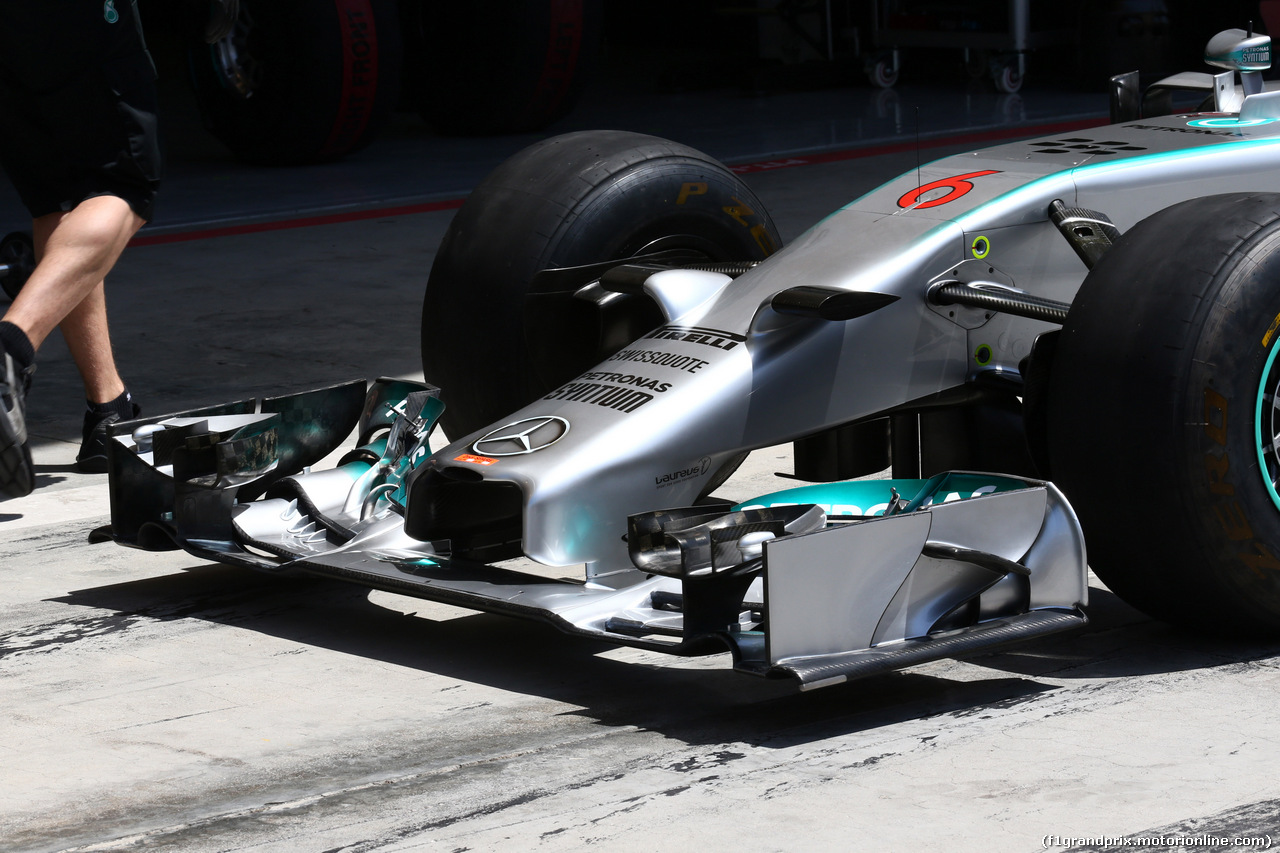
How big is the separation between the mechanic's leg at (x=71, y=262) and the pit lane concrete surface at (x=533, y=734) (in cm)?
68

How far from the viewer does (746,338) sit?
375cm

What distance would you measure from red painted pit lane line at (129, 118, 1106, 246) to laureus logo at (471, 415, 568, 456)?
6.21 m

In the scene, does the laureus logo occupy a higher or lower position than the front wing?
higher

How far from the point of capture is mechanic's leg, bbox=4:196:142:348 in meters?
4.85

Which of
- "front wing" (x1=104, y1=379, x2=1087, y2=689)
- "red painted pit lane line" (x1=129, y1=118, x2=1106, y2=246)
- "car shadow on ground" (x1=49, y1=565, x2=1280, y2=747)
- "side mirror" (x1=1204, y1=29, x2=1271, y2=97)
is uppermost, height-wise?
"side mirror" (x1=1204, y1=29, x2=1271, y2=97)

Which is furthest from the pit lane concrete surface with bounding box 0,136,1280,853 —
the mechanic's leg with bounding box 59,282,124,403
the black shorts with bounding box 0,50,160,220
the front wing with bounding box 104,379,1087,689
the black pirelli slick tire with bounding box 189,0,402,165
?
the black pirelli slick tire with bounding box 189,0,402,165

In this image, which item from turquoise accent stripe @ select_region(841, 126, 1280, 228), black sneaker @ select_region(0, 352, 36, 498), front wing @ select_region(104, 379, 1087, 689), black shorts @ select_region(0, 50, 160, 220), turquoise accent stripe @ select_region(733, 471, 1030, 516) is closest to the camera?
front wing @ select_region(104, 379, 1087, 689)

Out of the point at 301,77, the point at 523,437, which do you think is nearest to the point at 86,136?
the point at 523,437

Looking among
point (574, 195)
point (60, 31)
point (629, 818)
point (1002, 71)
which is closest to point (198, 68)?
point (1002, 71)

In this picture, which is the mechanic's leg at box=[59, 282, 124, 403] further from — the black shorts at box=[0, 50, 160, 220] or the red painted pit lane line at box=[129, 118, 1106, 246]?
the red painted pit lane line at box=[129, 118, 1106, 246]

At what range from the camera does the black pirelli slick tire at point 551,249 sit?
443 centimetres

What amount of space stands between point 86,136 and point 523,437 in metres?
2.10

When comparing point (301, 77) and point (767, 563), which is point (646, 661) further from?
point (301, 77)

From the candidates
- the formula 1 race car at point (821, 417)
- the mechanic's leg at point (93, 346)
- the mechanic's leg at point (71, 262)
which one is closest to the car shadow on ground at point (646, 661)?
the formula 1 race car at point (821, 417)
